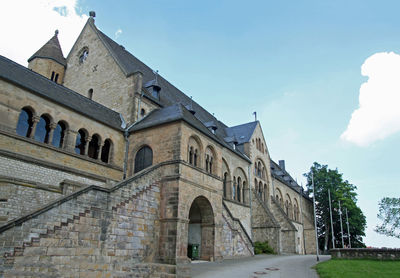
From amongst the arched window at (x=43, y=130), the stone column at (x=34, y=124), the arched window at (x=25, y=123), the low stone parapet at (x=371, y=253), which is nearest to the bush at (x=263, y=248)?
the low stone parapet at (x=371, y=253)

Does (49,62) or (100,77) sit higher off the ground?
(49,62)

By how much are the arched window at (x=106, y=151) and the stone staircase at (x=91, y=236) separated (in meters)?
4.54

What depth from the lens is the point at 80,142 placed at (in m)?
17.8

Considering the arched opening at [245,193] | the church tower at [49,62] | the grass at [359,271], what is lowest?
the grass at [359,271]

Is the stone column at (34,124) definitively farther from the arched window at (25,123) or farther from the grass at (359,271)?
the grass at (359,271)

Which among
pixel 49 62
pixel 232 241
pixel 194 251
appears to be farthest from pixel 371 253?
pixel 49 62

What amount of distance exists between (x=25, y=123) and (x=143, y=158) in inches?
253

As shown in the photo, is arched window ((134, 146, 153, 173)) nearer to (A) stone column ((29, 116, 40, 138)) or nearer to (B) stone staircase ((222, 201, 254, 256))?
(A) stone column ((29, 116, 40, 138))

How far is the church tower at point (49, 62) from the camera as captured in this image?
26.0 m

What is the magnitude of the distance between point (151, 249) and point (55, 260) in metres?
5.28

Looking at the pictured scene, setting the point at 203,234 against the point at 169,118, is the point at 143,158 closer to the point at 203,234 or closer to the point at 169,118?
the point at 169,118

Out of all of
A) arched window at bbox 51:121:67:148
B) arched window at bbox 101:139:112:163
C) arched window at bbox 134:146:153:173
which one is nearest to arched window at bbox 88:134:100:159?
arched window at bbox 101:139:112:163

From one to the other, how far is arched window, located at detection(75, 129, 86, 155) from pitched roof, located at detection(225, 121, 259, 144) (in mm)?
18732

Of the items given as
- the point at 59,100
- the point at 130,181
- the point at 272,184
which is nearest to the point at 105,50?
the point at 59,100
